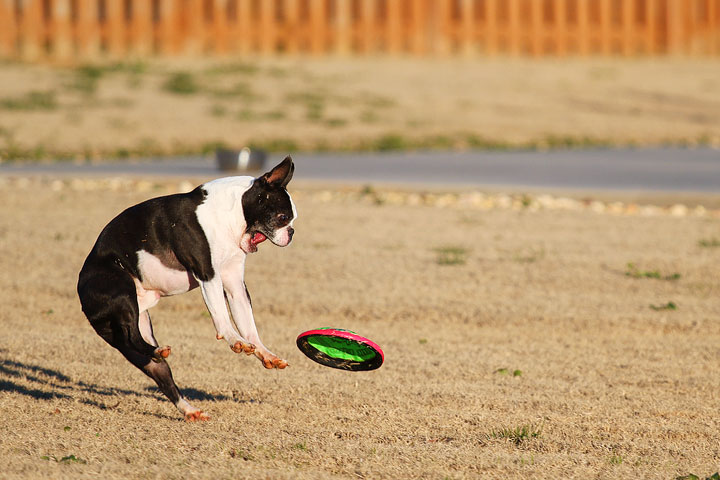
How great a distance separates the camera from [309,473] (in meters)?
5.38

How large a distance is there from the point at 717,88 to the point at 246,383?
1137 inches

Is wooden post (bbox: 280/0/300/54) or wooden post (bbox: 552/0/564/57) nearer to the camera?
wooden post (bbox: 280/0/300/54)

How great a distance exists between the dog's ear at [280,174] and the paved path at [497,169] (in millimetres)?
10981

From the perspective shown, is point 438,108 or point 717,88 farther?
point 717,88

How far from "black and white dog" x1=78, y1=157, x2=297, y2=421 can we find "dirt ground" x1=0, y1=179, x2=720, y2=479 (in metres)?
0.51

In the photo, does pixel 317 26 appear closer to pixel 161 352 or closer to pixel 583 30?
pixel 583 30

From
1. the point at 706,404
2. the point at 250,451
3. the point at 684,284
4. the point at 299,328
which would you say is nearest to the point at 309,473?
the point at 250,451

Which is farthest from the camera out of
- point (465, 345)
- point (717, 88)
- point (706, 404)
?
point (717, 88)

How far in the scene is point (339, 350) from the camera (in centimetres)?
658

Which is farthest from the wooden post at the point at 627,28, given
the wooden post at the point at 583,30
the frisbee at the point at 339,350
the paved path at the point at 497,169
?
the frisbee at the point at 339,350

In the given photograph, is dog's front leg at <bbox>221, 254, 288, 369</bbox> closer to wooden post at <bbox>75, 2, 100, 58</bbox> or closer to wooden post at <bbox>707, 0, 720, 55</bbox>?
wooden post at <bbox>75, 2, 100, 58</bbox>

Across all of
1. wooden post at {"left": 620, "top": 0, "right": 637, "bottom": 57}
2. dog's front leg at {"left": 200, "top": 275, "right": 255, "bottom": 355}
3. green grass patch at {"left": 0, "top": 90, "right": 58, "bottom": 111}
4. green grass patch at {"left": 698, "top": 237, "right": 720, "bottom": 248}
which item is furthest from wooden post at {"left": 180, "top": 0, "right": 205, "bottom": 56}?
dog's front leg at {"left": 200, "top": 275, "right": 255, "bottom": 355}

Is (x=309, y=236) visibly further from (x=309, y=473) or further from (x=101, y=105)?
(x=101, y=105)

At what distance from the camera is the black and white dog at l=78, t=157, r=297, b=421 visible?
19.5ft
